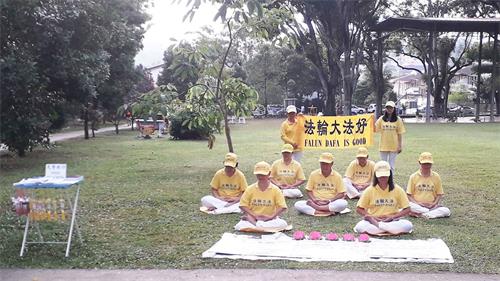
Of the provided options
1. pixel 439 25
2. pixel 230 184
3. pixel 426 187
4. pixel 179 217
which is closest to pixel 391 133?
pixel 426 187

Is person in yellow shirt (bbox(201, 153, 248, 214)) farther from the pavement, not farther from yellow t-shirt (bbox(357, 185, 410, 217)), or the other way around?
the pavement

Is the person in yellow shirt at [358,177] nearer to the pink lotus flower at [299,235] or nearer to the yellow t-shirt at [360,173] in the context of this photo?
the yellow t-shirt at [360,173]

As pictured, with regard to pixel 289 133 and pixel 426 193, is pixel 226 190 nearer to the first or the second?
pixel 289 133

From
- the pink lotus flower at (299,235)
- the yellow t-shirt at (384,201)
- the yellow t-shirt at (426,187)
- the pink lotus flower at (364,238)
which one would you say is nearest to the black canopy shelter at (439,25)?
the yellow t-shirt at (426,187)

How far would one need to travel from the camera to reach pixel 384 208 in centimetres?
736

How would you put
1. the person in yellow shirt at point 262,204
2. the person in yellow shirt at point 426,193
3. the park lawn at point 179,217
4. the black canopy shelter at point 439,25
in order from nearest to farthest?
the park lawn at point 179,217 < the person in yellow shirt at point 262,204 < the person in yellow shirt at point 426,193 < the black canopy shelter at point 439,25

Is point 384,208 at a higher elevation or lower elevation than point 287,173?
lower

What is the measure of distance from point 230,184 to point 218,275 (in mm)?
3304

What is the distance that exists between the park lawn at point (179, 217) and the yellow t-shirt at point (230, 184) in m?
0.55

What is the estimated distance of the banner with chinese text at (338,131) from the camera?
12250 mm

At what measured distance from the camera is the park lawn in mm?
6129

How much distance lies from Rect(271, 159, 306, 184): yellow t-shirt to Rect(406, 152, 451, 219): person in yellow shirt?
197 cm

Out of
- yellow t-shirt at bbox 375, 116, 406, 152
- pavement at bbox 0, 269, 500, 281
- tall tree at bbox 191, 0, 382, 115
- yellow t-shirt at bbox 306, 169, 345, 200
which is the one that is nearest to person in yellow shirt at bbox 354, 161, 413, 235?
yellow t-shirt at bbox 306, 169, 345, 200

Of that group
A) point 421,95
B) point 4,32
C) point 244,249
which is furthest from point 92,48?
point 421,95
